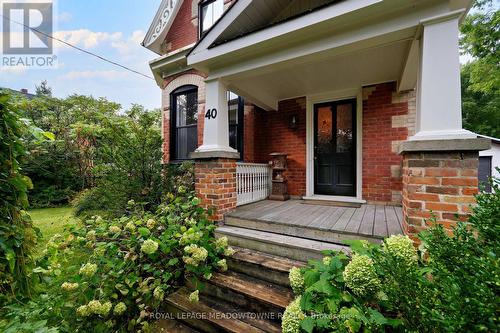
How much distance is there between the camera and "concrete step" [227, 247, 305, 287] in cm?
216

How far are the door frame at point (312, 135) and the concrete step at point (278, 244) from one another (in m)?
2.07

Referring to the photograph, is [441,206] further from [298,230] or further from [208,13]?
[208,13]

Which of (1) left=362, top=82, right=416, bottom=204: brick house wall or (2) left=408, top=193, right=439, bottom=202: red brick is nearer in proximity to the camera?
(2) left=408, top=193, right=439, bottom=202: red brick

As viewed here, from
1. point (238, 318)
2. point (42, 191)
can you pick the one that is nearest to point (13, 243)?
point (238, 318)

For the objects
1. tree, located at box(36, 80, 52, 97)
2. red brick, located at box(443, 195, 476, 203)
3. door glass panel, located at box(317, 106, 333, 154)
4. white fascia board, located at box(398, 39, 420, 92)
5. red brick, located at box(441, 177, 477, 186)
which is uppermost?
tree, located at box(36, 80, 52, 97)

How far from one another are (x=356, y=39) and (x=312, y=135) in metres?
2.43

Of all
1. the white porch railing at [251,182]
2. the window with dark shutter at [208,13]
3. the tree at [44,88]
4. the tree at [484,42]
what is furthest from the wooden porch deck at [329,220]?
the tree at [44,88]

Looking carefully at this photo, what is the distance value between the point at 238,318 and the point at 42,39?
8.51m

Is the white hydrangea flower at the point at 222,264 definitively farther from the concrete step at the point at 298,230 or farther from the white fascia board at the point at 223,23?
the white fascia board at the point at 223,23

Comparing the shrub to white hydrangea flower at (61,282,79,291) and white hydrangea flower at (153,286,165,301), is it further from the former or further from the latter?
white hydrangea flower at (153,286,165,301)

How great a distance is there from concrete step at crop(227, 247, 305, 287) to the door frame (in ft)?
7.71

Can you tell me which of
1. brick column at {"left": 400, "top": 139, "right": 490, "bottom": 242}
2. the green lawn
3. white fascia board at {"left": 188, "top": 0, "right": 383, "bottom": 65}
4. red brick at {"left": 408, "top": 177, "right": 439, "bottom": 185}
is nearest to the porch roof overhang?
white fascia board at {"left": 188, "top": 0, "right": 383, "bottom": 65}

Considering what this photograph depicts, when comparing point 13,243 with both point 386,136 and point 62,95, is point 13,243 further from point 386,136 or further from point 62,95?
point 62,95

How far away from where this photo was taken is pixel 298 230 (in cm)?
257
